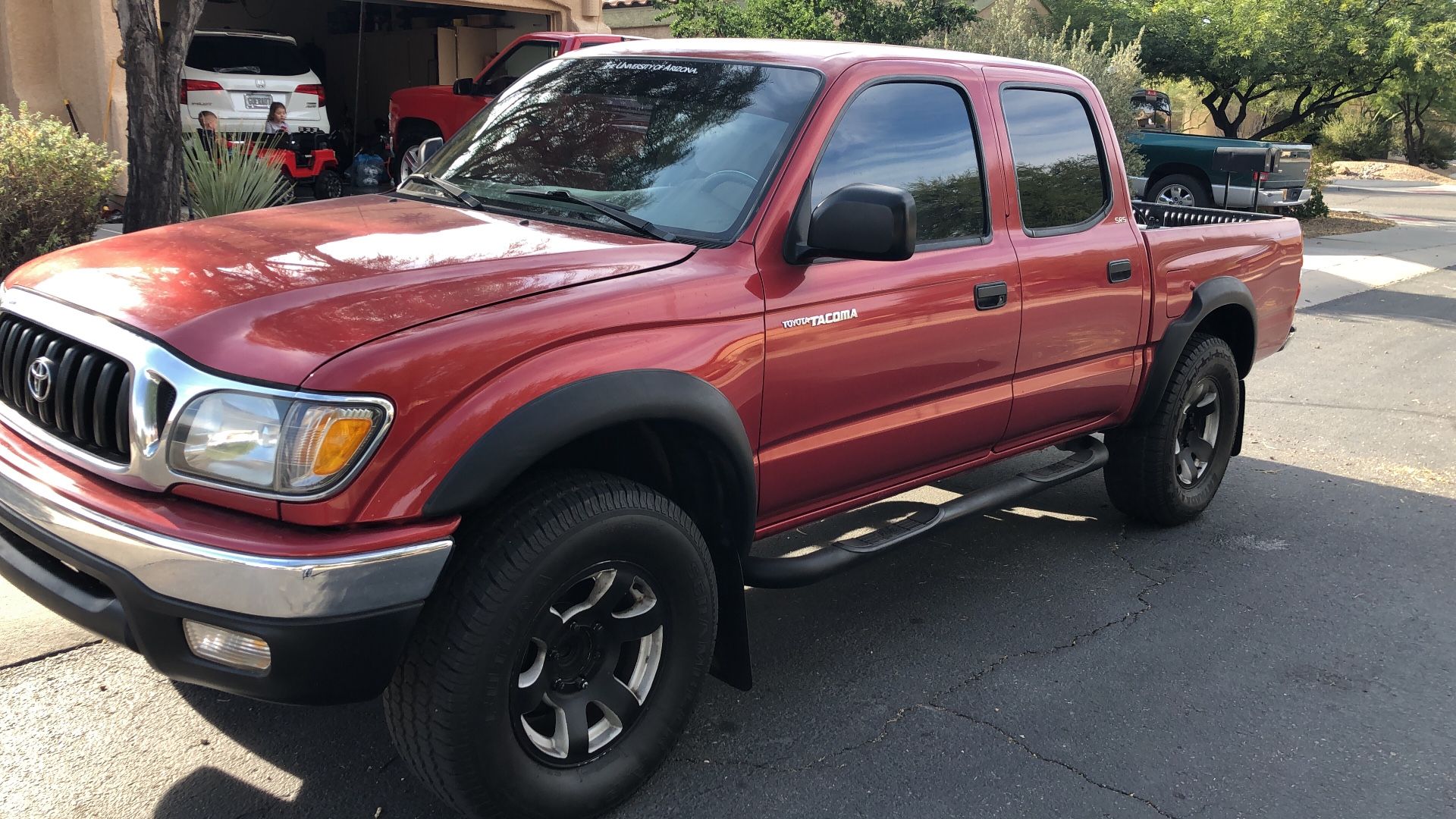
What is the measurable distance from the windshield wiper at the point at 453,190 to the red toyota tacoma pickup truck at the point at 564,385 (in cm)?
2

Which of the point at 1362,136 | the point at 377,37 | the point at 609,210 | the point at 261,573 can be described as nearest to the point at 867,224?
the point at 609,210

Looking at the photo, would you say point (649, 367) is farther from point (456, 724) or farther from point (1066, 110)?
point (1066, 110)

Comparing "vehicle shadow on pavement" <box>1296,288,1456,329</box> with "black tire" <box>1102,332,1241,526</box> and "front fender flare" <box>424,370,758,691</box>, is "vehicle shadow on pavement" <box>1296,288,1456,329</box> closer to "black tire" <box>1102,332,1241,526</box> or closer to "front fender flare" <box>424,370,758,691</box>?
"black tire" <box>1102,332,1241,526</box>

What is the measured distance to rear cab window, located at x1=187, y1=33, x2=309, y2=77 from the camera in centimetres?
1340

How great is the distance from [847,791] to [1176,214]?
4.19 meters

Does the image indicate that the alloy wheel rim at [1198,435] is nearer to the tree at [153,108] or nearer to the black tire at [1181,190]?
the tree at [153,108]

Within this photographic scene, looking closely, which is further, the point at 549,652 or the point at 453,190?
the point at 453,190

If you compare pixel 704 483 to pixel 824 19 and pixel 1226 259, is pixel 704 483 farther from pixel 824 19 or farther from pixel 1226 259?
pixel 824 19

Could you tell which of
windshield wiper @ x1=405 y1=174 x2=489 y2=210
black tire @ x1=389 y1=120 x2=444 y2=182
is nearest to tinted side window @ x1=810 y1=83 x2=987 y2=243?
windshield wiper @ x1=405 y1=174 x2=489 y2=210

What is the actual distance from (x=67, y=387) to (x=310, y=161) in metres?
11.9

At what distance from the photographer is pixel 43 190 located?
22.9ft

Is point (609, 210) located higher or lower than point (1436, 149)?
higher

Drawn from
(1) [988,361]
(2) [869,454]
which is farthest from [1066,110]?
(2) [869,454]

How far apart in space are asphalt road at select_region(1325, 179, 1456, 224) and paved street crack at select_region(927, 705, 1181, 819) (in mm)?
22780
